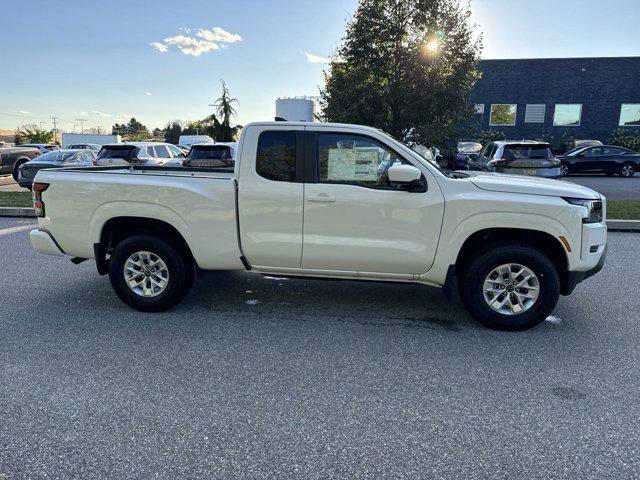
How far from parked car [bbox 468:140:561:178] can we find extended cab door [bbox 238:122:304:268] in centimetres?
938

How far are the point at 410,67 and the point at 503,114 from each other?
21.7 metres

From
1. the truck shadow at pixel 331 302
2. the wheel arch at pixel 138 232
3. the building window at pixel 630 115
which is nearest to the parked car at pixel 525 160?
the truck shadow at pixel 331 302

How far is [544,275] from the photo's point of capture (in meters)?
4.23

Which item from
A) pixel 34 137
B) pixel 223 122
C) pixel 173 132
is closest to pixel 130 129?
pixel 173 132

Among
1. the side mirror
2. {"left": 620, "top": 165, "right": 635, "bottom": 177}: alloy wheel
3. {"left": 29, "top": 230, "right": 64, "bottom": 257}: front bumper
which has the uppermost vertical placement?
the side mirror

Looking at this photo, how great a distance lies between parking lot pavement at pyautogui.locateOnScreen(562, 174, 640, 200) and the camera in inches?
564

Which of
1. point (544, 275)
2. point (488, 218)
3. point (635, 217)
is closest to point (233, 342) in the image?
point (488, 218)

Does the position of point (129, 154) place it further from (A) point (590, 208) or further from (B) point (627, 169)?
(B) point (627, 169)

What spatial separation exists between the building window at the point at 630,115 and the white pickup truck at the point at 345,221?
31.0 meters

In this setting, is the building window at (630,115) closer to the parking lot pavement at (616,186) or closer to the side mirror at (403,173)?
the parking lot pavement at (616,186)

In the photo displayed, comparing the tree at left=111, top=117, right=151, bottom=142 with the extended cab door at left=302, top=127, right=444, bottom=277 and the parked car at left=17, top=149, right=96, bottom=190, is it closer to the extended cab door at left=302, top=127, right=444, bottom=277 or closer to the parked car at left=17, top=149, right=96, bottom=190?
the parked car at left=17, top=149, right=96, bottom=190

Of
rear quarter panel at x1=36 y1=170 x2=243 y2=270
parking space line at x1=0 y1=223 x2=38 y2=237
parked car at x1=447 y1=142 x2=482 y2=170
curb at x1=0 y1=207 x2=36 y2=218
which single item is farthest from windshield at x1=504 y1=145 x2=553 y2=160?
curb at x1=0 y1=207 x2=36 y2=218

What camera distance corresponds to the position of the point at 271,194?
4.40 meters

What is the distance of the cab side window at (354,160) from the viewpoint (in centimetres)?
435
